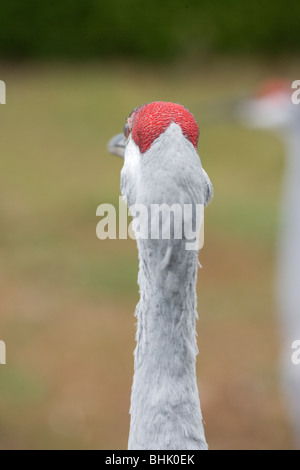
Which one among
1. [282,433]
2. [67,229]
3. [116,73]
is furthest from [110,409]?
[116,73]

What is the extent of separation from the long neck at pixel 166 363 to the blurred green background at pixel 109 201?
11.2 ft

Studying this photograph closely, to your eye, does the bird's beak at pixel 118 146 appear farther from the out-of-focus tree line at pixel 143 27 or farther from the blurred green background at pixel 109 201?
the out-of-focus tree line at pixel 143 27

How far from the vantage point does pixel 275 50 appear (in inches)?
634

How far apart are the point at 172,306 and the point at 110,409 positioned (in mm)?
4006

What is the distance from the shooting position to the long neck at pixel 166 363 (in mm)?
2031

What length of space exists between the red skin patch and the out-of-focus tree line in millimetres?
13280

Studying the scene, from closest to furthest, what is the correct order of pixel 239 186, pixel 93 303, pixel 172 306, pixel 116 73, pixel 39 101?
pixel 172 306
pixel 93 303
pixel 239 186
pixel 39 101
pixel 116 73

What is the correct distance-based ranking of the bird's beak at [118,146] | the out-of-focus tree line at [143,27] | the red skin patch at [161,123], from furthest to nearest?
the out-of-focus tree line at [143,27], the bird's beak at [118,146], the red skin patch at [161,123]

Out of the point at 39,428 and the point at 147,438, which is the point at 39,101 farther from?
the point at 147,438

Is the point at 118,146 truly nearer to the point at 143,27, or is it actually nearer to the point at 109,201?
the point at 109,201

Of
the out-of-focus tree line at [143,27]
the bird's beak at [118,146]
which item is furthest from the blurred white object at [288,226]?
the out-of-focus tree line at [143,27]

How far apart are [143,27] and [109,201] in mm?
6881

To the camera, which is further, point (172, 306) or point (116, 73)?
point (116, 73)

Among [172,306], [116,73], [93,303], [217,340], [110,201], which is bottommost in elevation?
[172,306]
